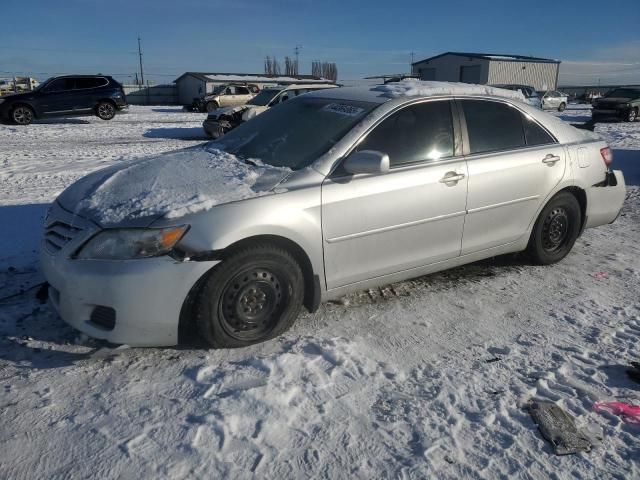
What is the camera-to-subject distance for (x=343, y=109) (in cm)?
375

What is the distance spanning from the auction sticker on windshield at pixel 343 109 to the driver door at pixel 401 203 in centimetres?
23

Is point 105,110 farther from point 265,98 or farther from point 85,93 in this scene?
point 265,98

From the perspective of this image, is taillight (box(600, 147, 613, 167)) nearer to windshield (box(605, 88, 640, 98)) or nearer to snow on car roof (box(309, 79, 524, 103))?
snow on car roof (box(309, 79, 524, 103))

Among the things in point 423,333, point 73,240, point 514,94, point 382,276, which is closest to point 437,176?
point 382,276

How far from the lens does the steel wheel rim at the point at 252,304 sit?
2969 mm

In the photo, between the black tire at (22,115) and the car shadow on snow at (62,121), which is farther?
the car shadow on snow at (62,121)

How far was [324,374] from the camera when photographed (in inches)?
112

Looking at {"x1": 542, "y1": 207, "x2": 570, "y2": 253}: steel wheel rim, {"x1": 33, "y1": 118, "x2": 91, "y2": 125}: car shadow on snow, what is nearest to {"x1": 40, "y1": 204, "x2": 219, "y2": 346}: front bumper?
{"x1": 542, "y1": 207, "x2": 570, "y2": 253}: steel wheel rim

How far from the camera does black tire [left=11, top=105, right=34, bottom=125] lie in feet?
53.7

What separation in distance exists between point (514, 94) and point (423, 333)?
2.41 metres

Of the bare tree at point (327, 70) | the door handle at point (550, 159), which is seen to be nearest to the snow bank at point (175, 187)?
the door handle at point (550, 159)

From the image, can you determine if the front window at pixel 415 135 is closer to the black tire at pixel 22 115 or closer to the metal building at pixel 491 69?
the black tire at pixel 22 115

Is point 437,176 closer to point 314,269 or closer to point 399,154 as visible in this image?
point 399,154

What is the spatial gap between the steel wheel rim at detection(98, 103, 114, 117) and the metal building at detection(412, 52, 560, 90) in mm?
34239
